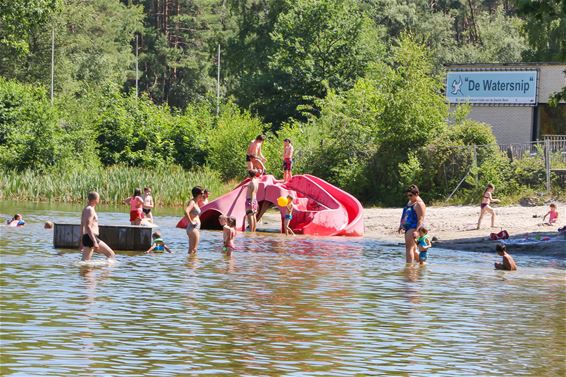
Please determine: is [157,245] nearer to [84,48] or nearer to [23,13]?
[23,13]

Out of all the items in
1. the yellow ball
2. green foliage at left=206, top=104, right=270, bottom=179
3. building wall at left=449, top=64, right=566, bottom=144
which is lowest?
the yellow ball

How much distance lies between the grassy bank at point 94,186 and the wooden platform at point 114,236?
2073cm

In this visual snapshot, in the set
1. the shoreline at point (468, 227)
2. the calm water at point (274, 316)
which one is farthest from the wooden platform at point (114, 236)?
the shoreline at point (468, 227)

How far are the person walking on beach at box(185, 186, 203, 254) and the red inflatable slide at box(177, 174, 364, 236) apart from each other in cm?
814

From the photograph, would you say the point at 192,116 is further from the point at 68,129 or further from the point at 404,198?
the point at 404,198

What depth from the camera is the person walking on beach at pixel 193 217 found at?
2409 centimetres

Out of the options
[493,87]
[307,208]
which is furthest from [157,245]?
[493,87]

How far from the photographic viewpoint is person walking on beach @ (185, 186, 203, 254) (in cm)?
2409

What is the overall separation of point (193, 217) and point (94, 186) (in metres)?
22.2

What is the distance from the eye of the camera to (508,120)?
172 feet

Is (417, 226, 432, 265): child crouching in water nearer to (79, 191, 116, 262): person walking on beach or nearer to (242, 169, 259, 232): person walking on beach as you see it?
(79, 191, 116, 262): person walking on beach

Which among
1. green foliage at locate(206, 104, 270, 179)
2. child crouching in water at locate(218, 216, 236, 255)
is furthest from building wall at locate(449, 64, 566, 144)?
child crouching in water at locate(218, 216, 236, 255)

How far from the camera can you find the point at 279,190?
33500 mm

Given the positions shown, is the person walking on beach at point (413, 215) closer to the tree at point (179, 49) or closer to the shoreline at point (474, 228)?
the shoreline at point (474, 228)
